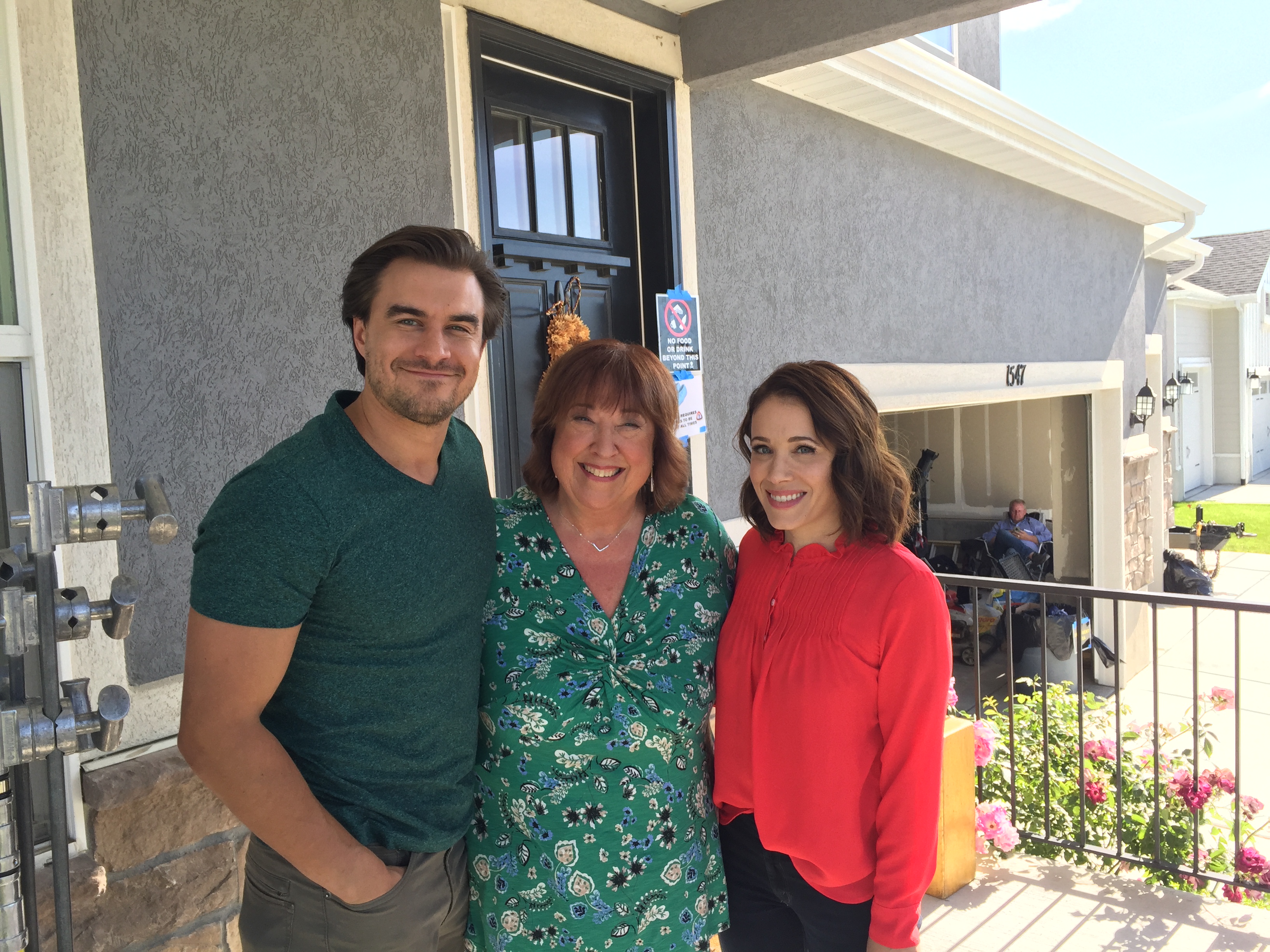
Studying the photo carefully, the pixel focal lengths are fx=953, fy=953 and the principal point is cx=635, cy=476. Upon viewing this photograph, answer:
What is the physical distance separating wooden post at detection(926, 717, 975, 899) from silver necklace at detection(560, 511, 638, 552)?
→ 1989 mm

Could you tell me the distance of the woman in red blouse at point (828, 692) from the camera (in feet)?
5.15

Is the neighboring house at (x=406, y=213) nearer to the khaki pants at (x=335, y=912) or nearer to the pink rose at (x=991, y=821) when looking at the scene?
the khaki pants at (x=335, y=912)

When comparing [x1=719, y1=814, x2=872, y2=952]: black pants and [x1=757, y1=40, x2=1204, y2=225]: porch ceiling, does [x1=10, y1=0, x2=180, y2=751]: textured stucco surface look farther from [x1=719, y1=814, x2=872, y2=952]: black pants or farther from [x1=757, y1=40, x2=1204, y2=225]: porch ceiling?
[x1=757, y1=40, x2=1204, y2=225]: porch ceiling

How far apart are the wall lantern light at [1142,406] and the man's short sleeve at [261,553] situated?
10234 mm

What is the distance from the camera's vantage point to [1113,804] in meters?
3.98

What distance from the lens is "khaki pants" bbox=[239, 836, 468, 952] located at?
58.4 inches

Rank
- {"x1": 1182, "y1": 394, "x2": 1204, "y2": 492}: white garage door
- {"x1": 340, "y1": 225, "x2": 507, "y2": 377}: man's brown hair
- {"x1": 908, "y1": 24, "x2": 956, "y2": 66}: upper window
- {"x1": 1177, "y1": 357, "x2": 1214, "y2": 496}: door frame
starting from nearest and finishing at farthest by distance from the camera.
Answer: {"x1": 340, "y1": 225, "x2": 507, "y2": 377}: man's brown hair → {"x1": 908, "y1": 24, "x2": 956, "y2": 66}: upper window → {"x1": 1177, "y1": 357, "x2": 1214, "y2": 496}: door frame → {"x1": 1182, "y1": 394, "x2": 1204, "y2": 492}: white garage door

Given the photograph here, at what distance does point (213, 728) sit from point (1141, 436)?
10.9 metres

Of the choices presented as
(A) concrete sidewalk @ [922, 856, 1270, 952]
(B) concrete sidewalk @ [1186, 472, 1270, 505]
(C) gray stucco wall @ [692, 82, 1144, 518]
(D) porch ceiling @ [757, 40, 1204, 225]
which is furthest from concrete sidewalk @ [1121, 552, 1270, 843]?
(B) concrete sidewalk @ [1186, 472, 1270, 505]

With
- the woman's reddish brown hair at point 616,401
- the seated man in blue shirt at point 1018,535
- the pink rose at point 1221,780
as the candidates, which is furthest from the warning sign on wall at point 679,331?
the seated man in blue shirt at point 1018,535

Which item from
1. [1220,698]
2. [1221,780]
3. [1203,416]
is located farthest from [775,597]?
[1203,416]

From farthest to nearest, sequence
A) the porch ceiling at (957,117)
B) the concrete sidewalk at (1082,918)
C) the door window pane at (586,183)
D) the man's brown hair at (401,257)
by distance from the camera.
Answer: the porch ceiling at (957,117), the door window pane at (586,183), the concrete sidewalk at (1082,918), the man's brown hair at (401,257)

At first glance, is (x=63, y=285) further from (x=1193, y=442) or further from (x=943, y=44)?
(x=1193, y=442)

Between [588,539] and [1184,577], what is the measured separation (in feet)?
37.9
